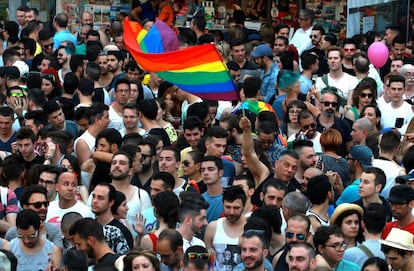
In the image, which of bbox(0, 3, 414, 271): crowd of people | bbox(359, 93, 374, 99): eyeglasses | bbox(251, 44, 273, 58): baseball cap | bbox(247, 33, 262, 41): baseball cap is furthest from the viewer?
bbox(247, 33, 262, 41): baseball cap

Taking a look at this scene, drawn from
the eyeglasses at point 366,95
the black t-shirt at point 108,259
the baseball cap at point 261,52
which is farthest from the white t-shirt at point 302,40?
the black t-shirt at point 108,259

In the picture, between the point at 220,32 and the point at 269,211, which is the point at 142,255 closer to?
the point at 269,211

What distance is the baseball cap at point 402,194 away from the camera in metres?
11.6

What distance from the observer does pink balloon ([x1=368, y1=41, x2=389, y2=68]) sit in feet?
60.5

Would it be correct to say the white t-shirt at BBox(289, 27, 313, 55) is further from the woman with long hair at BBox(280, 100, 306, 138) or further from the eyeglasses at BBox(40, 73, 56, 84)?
the woman with long hair at BBox(280, 100, 306, 138)

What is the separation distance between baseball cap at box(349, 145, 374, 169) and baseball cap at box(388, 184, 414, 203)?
4.94ft

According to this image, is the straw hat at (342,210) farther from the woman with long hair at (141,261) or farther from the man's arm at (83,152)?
the man's arm at (83,152)

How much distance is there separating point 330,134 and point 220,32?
26.4 ft

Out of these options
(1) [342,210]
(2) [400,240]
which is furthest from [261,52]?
(2) [400,240]

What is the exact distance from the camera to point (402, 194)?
1165 cm

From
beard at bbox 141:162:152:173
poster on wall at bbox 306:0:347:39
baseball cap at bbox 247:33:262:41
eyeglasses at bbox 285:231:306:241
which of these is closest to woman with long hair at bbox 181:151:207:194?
beard at bbox 141:162:152:173

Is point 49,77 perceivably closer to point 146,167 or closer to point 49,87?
point 49,87

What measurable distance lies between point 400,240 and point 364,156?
107 inches

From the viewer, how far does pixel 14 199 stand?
41.1 feet
